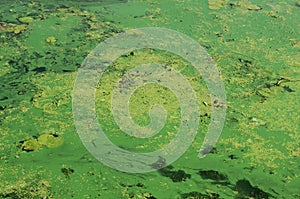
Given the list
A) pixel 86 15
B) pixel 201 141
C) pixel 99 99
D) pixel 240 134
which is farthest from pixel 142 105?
pixel 86 15

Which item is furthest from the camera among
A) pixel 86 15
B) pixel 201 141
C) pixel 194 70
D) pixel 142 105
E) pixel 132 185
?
pixel 86 15

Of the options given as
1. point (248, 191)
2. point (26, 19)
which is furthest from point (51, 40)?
point (248, 191)

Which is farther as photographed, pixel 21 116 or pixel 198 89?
pixel 198 89

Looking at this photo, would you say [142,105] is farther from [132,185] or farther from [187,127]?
[132,185]

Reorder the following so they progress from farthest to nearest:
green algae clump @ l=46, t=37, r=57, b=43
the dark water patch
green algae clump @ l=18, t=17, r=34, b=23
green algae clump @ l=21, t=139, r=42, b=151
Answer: green algae clump @ l=18, t=17, r=34, b=23 → green algae clump @ l=46, t=37, r=57, b=43 → green algae clump @ l=21, t=139, r=42, b=151 → the dark water patch

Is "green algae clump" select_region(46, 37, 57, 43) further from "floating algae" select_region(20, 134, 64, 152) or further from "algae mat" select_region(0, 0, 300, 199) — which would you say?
"floating algae" select_region(20, 134, 64, 152)

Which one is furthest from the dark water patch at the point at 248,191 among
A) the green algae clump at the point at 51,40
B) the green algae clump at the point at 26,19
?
the green algae clump at the point at 26,19

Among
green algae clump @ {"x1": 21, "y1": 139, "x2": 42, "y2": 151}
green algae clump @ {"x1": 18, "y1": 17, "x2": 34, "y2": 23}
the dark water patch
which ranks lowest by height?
the dark water patch

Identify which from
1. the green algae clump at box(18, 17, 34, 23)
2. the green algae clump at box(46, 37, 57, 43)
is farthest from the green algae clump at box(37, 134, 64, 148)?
the green algae clump at box(18, 17, 34, 23)

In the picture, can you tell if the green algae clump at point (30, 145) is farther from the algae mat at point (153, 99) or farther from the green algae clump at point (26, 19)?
the green algae clump at point (26, 19)
